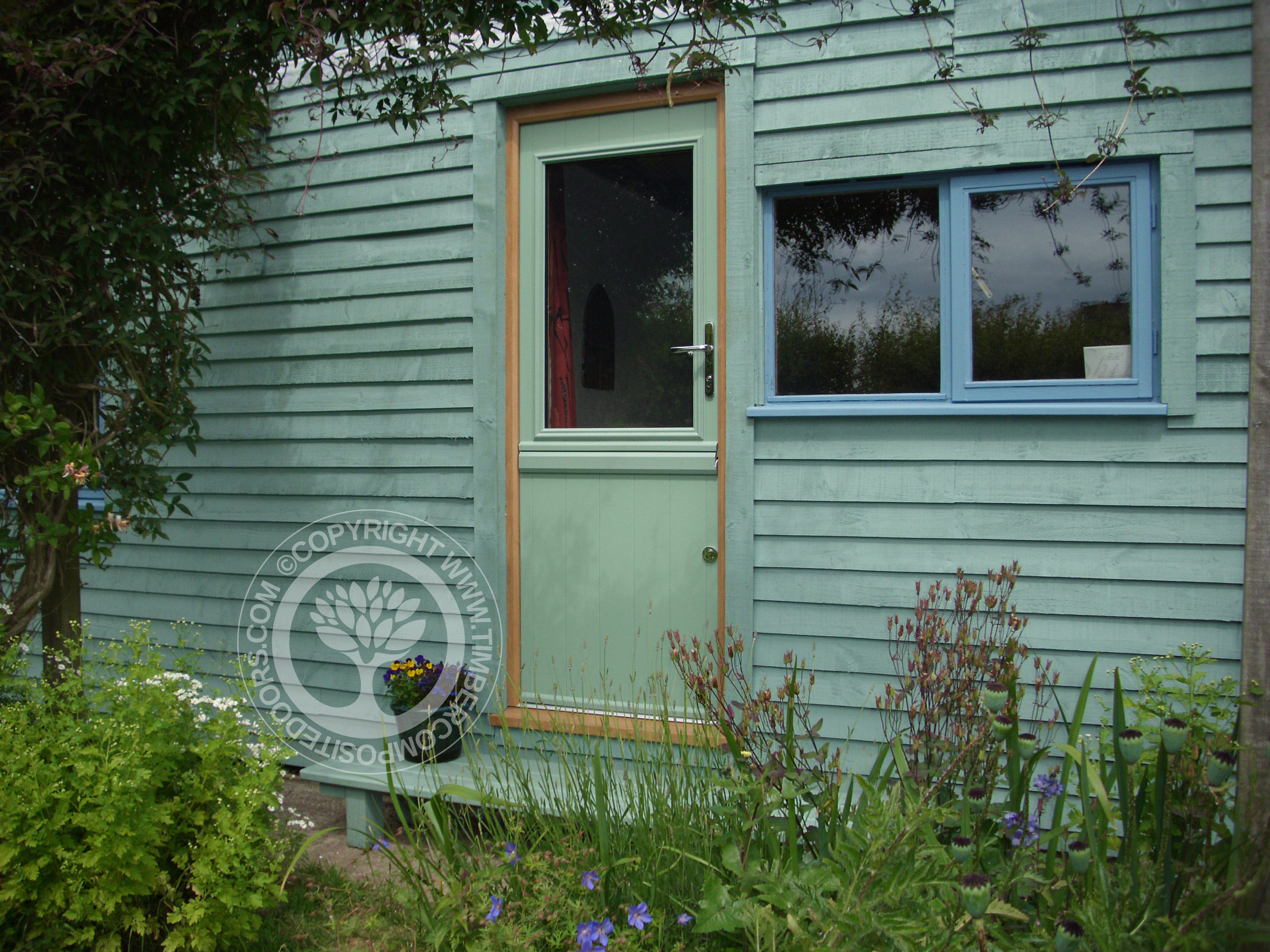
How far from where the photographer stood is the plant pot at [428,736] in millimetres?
3344

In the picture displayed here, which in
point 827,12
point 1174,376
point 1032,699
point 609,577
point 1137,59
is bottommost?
point 1032,699

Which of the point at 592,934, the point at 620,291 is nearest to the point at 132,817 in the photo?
the point at 592,934

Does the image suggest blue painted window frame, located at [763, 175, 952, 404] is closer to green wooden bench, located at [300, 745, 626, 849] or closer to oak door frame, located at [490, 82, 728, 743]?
oak door frame, located at [490, 82, 728, 743]

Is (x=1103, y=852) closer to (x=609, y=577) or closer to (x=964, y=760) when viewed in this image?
(x=964, y=760)

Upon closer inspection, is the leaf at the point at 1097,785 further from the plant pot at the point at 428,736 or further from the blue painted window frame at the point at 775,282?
the plant pot at the point at 428,736

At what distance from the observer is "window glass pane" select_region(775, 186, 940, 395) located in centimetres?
307

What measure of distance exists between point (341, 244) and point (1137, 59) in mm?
3093

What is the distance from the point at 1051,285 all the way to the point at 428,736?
2737mm

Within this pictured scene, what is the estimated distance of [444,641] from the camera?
3.62 meters

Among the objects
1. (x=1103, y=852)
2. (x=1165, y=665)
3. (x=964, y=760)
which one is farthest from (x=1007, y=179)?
(x=1103, y=852)

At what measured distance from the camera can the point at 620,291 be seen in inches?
139

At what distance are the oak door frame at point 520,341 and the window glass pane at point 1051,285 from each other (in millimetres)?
889

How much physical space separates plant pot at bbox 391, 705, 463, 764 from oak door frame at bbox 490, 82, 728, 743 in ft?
0.68

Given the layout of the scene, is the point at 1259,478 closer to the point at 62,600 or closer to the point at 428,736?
the point at 428,736
